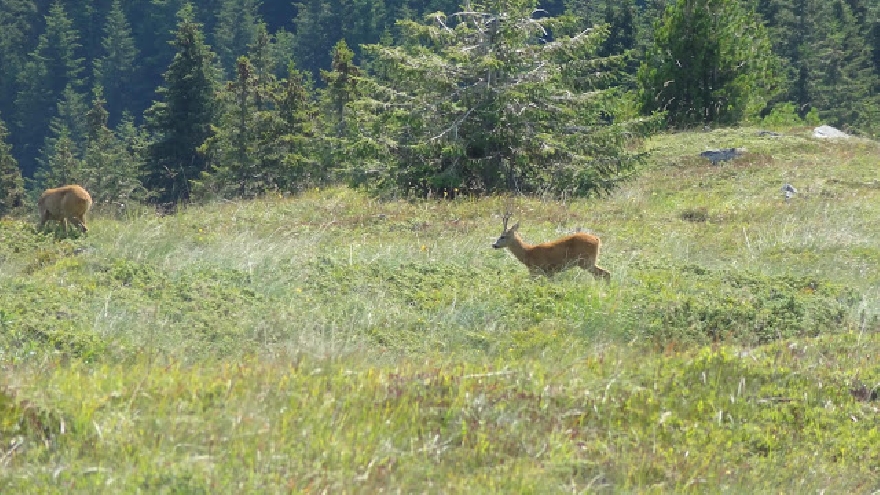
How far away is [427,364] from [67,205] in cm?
712

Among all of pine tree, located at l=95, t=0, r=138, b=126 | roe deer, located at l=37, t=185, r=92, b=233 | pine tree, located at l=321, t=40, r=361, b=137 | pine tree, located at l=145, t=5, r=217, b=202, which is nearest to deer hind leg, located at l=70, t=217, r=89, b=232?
roe deer, located at l=37, t=185, r=92, b=233

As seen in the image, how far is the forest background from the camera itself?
1952cm

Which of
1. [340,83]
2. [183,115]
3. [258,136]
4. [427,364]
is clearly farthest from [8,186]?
[427,364]

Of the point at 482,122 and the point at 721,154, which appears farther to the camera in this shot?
the point at 721,154

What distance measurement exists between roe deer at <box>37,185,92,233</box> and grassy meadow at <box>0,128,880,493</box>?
15.3 inches

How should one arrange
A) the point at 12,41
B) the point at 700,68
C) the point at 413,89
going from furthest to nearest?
the point at 12,41
the point at 700,68
the point at 413,89

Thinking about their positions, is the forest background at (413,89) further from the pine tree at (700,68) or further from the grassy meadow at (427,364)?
the grassy meadow at (427,364)

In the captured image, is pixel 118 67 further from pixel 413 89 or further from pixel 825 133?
pixel 413 89

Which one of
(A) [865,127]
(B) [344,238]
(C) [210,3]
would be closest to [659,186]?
(B) [344,238]

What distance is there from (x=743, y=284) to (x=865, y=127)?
165 feet

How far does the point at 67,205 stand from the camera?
42.2 ft

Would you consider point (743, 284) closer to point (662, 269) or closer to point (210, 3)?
point (662, 269)

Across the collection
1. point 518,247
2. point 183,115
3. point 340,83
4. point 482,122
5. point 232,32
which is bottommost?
point 232,32

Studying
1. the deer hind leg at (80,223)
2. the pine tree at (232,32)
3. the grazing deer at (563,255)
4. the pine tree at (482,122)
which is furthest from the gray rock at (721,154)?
the pine tree at (232,32)
